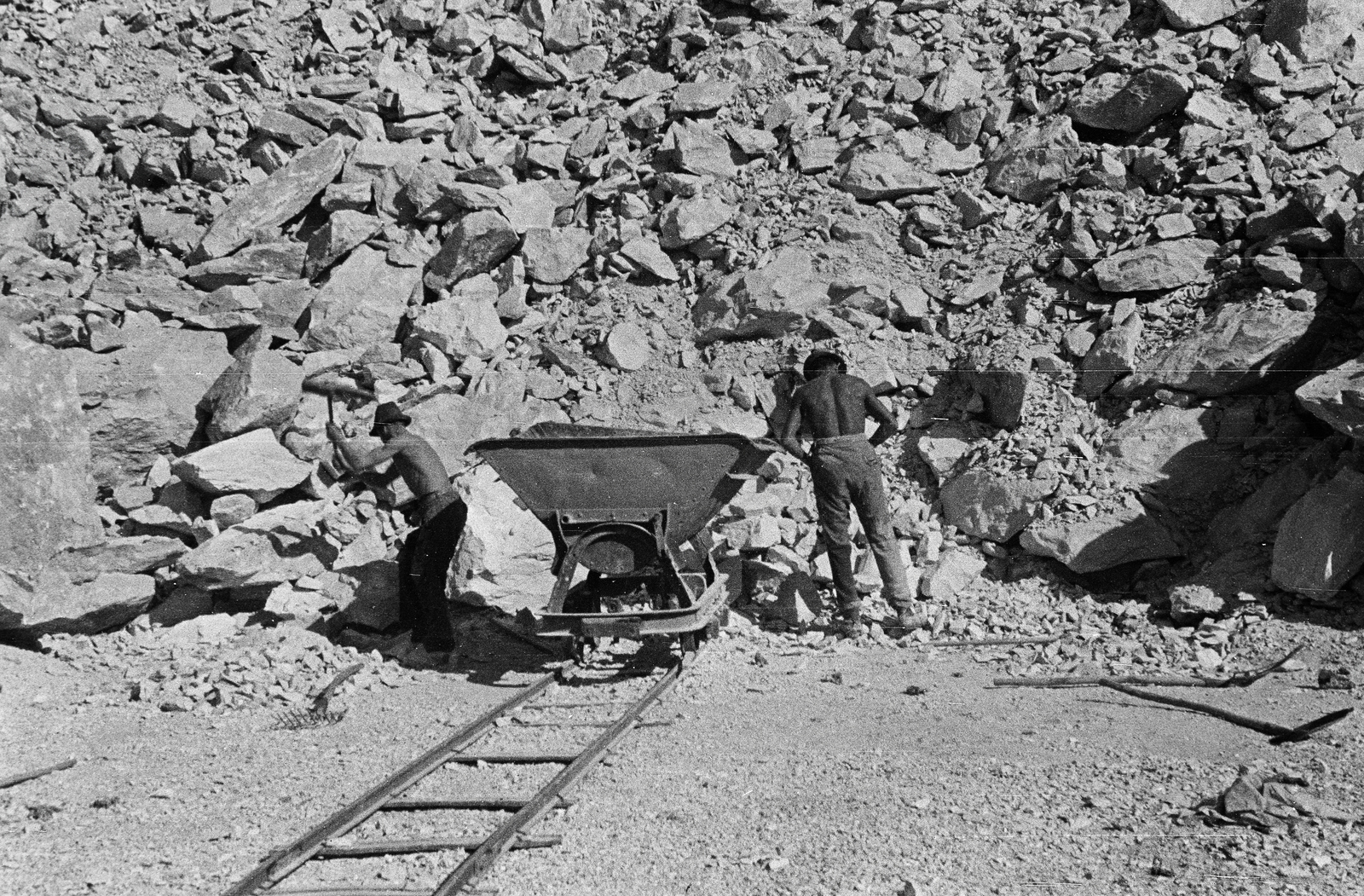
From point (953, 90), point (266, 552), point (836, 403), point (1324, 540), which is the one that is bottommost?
point (266, 552)

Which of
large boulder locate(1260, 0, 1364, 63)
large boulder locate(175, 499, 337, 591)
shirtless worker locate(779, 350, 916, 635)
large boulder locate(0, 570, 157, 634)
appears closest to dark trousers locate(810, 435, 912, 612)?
shirtless worker locate(779, 350, 916, 635)

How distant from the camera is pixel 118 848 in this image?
455 cm

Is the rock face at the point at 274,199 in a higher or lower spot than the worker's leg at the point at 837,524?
higher

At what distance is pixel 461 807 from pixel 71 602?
176 inches

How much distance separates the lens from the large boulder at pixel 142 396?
30.7 ft

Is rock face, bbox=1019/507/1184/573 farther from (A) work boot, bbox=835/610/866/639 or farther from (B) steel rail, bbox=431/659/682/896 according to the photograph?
(B) steel rail, bbox=431/659/682/896

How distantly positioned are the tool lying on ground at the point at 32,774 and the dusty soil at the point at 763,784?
6cm

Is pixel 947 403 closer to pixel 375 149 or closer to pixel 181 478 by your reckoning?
pixel 181 478

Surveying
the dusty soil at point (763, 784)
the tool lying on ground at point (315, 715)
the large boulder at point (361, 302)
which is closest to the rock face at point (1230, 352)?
the dusty soil at point (763, 784)

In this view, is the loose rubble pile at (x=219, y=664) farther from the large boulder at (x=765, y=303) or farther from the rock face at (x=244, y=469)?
the large boulder at (x=765, y=303)

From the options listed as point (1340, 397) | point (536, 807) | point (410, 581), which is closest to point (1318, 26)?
point (1340, 397)

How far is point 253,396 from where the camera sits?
9539 mm

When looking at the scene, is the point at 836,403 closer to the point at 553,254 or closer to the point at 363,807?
the point at 363,807

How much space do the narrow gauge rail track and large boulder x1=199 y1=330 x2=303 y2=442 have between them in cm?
423
